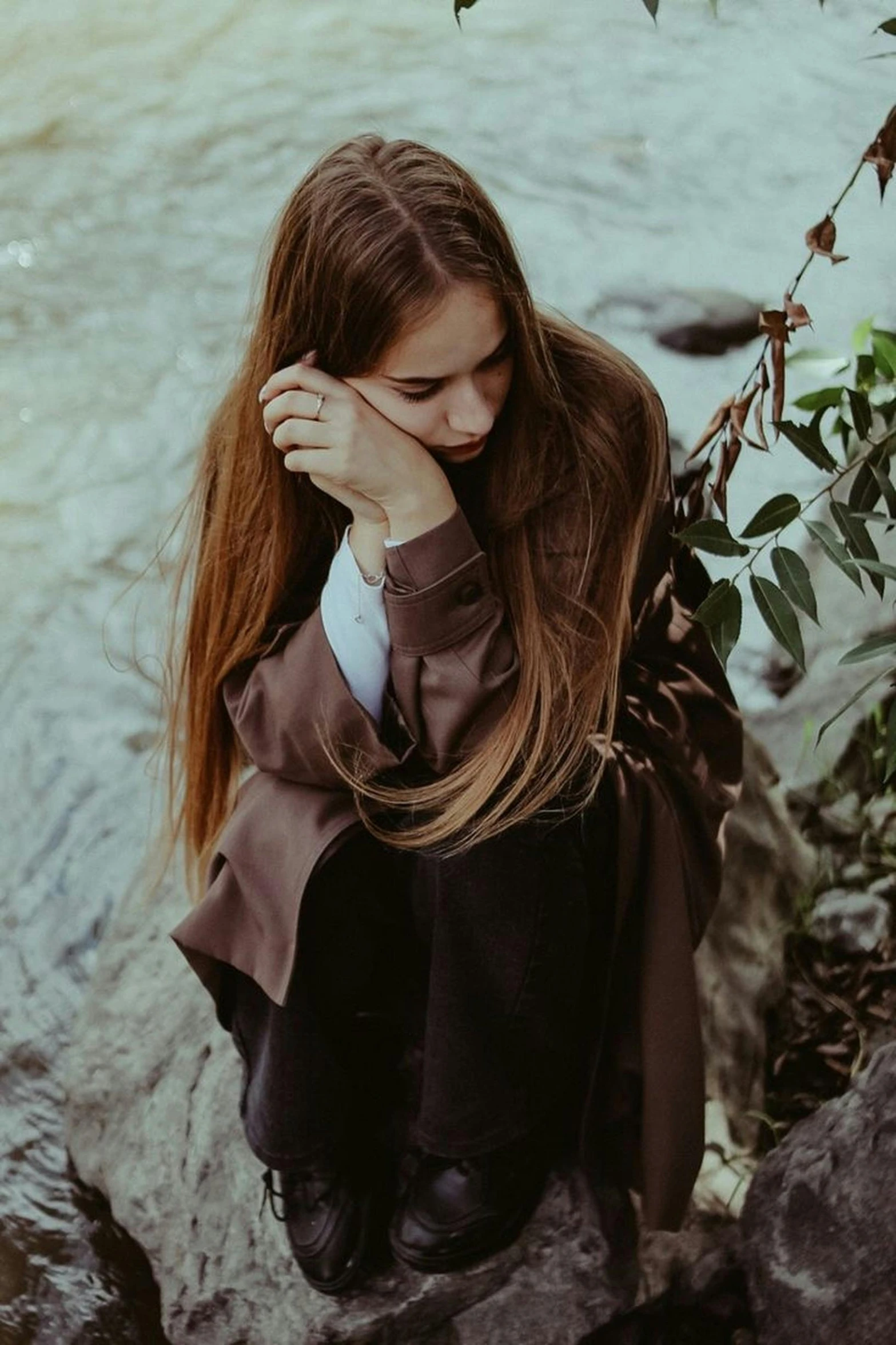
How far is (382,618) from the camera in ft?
4.77

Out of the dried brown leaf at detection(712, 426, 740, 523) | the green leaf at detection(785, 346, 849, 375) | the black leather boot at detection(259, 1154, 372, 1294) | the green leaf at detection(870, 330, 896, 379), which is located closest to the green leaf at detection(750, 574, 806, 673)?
the dried brown leaf at detection(712, 426, 740, 523)

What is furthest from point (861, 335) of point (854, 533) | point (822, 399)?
point (854, 533)

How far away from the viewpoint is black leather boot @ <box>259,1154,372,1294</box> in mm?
1648

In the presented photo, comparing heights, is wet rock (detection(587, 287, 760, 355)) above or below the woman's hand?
below

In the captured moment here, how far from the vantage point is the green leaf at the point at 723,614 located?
4.29 ft

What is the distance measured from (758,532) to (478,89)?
10.9 feet

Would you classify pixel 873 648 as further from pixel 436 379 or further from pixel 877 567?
pixel 436 379

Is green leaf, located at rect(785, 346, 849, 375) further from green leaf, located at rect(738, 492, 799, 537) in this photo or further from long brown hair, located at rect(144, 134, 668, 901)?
green leaf, located at rect(738, 492, 799, 537)

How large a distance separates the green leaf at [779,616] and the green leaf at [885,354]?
1.72ft

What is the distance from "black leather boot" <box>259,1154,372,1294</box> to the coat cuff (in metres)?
0.60

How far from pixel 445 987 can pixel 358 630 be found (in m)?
0.35

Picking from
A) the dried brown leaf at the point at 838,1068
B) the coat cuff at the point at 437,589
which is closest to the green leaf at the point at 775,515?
the coat cuff at the point at 437,589

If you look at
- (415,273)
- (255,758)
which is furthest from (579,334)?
(255,758)

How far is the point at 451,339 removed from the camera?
1.34 meters
